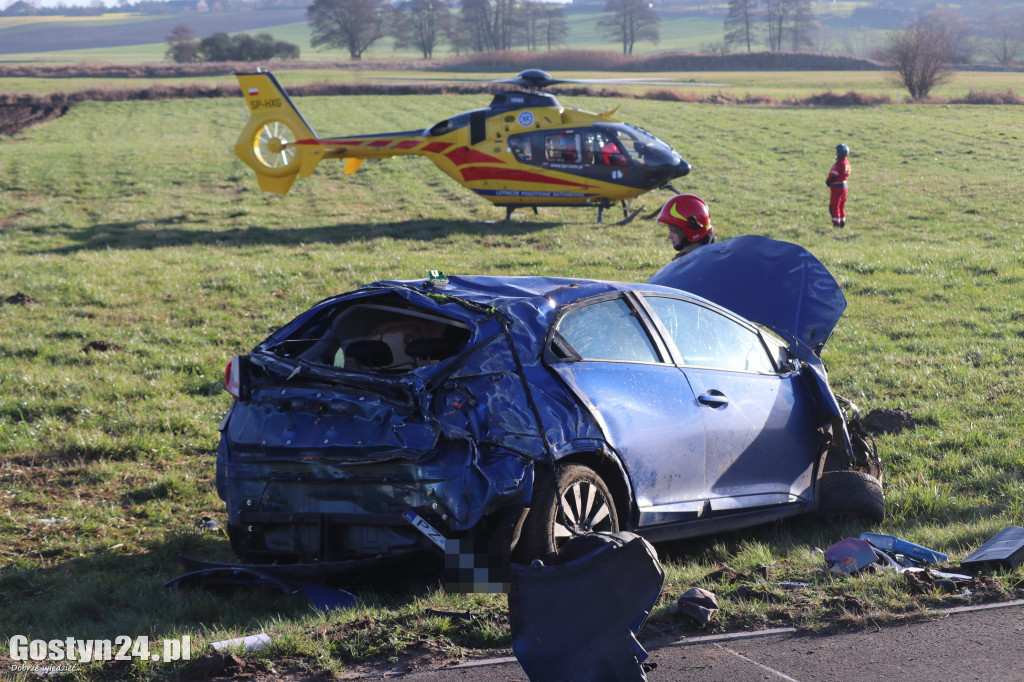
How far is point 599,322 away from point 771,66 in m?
87.0

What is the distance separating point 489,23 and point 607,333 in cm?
11035

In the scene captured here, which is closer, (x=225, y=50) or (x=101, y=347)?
(x=101, y=347)

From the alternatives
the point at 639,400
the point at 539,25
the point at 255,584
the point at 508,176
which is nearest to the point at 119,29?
the point at 539,25

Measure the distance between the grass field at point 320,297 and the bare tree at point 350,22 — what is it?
35.2 m

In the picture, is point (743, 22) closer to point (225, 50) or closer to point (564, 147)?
point (225, 50)

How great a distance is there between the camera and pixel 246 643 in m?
4.29

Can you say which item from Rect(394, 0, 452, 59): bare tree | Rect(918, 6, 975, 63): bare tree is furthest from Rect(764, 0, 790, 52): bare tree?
Rect(394, 0, 452, 59): bare tree

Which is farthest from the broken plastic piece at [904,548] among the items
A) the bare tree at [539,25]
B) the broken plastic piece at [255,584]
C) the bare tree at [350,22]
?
the bare tree at [539,25]

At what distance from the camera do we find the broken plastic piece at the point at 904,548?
18.0 feet

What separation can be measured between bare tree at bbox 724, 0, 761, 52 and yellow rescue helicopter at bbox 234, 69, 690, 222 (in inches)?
4413

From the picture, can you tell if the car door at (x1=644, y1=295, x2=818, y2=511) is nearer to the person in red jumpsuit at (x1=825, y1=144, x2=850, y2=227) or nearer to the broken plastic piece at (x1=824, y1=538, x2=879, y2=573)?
the broken plastic piece at (x1=824, y1=538, x2=879, y2=573)

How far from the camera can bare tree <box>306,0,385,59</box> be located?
2579 inches

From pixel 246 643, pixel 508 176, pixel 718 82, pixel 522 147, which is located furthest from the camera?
pixel 718 82

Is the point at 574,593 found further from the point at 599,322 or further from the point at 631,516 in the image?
the point at 599,322
